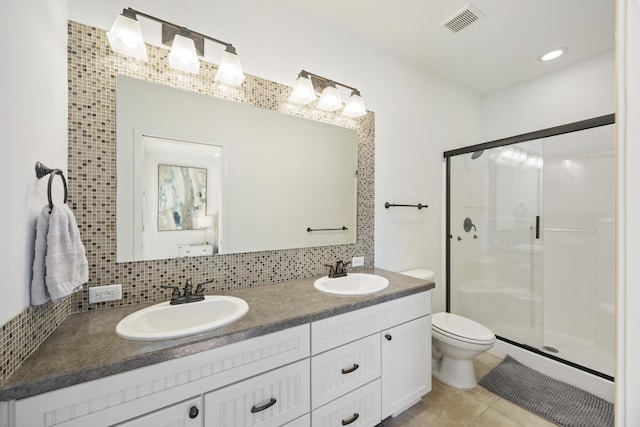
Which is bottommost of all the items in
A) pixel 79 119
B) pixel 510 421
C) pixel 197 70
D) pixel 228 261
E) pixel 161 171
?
pixel 510 421

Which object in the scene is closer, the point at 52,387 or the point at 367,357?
the point at 52,387

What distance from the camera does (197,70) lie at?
1.39m

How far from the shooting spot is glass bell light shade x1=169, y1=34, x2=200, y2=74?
52.2 inches

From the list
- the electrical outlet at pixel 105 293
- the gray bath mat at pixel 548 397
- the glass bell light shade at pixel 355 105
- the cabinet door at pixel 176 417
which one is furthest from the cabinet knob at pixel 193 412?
the gray bath mat at pixel 548 397

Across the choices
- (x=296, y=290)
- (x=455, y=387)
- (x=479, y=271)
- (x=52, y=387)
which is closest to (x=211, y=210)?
(x=296, y=290)

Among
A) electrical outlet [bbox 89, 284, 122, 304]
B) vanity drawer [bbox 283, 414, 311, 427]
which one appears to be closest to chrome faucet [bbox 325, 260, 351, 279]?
vanity drawer [bbox 283, 414, 311, 427]

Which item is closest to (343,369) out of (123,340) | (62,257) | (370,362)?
(370,362)

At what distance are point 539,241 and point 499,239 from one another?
0.98 ft

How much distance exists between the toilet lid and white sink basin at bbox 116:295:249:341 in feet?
4.94

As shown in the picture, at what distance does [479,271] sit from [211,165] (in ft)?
8.62

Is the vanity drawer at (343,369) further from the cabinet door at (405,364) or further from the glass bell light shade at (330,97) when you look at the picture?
the glass bell light shade at (330,97)

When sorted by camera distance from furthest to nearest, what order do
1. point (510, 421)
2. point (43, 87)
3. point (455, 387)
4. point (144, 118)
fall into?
point (455, 387), point (510, 421), point (144, 118), point (43, 87)

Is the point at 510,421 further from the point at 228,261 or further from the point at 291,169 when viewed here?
the point at 291,169
